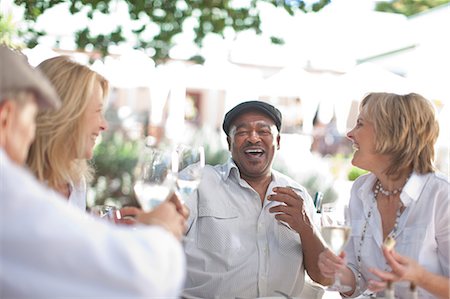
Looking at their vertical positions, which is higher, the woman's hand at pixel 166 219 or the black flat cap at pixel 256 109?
the black flat cap at pixel 256 109

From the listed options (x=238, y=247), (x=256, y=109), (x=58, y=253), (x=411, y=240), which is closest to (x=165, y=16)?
(x=256, y=109)

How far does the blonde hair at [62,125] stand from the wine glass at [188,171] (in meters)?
0.43

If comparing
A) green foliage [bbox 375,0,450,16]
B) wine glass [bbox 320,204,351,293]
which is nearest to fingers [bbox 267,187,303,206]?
wine glass [bbox 320,204,351,293]

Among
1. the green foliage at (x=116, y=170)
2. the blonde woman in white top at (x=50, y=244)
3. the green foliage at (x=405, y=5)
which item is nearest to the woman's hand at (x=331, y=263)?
the blonde woman in white top at (x=50, y=244)

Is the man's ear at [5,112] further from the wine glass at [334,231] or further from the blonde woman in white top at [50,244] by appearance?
the wine glass at [334,231]

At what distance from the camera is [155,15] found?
18.0 ft

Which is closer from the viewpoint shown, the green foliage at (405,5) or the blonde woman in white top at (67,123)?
the blonde woman in white top at (67,123)

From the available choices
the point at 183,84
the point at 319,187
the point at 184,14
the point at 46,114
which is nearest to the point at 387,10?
the point at 184,14

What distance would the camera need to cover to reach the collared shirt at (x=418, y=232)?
10.4ft

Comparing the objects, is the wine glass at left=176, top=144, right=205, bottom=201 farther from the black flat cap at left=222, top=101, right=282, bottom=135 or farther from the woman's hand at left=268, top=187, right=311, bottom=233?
the black flat cap at left=222, top=101, right=282, bottom=135

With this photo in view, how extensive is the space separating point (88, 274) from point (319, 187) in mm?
8646

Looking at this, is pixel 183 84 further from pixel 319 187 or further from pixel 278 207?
pixel 278 207

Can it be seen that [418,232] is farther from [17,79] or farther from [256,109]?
[17,79]

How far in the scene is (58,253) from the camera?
1.60m
